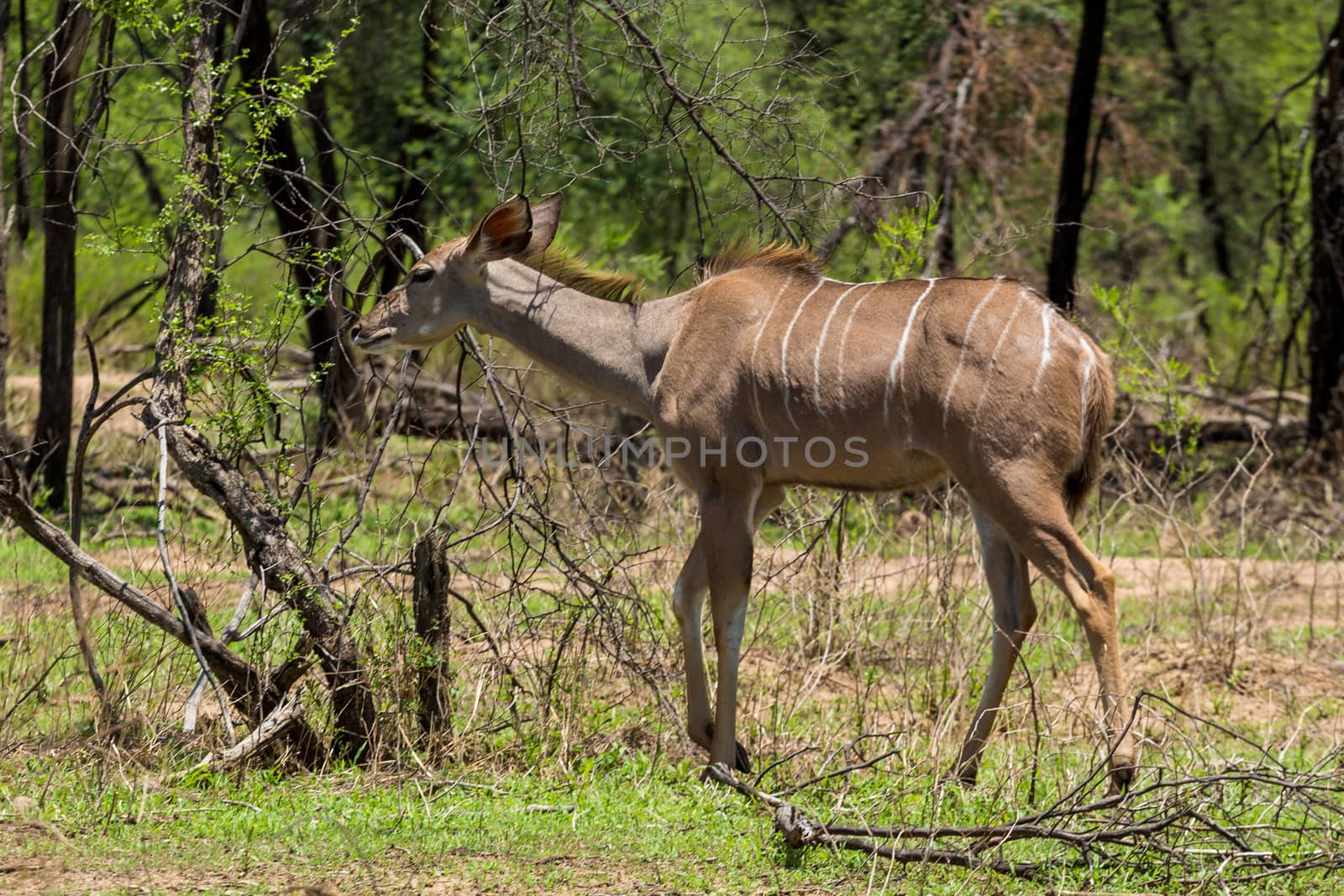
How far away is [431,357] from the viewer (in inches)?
459

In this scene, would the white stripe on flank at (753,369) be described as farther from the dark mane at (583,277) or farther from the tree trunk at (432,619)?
the tree trunk at (432,619)

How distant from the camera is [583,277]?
5.66 m

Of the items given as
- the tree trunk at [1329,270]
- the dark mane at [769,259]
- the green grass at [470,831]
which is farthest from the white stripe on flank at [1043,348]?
the tree trunk at [1329,270]

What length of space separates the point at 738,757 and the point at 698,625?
1.58 ft

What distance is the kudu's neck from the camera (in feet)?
17.9

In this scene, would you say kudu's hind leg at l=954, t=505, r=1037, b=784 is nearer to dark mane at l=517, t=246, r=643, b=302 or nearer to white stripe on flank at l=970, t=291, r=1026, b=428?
white stripe on flank at l=970, t=291, r=1026, b=428

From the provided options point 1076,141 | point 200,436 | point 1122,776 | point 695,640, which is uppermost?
point 1076,141

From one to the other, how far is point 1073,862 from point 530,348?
2629 millimetres

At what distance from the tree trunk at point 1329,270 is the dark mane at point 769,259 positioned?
18.4 ft

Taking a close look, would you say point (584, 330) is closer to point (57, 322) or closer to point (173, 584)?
point (173, 584)

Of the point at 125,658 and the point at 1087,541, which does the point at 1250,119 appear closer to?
the point at 1087,541

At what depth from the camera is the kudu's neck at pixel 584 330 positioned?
546cm

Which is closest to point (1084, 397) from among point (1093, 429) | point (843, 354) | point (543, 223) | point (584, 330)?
point (1093, 429)

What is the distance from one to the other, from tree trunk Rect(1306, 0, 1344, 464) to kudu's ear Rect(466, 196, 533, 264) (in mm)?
6355
